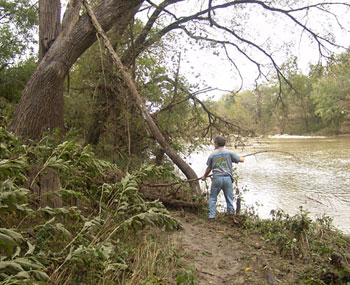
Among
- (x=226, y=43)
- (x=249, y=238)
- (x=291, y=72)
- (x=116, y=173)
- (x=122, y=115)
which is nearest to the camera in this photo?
(x=249, y=238)

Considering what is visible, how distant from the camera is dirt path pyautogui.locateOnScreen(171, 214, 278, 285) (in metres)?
3.41

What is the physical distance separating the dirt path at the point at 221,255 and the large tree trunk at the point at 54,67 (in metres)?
2.81

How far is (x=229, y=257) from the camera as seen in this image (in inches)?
159

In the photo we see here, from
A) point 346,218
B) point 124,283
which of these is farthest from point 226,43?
point 124,283

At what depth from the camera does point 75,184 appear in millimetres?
3791

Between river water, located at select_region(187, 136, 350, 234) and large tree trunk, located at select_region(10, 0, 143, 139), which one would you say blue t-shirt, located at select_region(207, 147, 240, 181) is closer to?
river water, located at select_region(187, 136, 350, 234)

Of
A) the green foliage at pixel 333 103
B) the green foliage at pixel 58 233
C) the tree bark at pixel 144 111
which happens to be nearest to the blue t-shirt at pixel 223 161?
the tree bark at pixel 144 111

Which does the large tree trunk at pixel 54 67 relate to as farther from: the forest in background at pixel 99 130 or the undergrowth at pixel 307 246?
the undergrowth at pixel 307 246

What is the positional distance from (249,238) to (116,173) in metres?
2.60

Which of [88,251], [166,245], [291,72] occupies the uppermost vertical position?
[291,72]

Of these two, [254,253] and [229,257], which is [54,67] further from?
[254,253]

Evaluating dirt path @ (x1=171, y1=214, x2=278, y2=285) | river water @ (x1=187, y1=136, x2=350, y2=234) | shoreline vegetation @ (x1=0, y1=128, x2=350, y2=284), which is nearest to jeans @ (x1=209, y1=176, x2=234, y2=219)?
shoreline vegetation @ (x1=0, y1=128, x2=350, y2=284)

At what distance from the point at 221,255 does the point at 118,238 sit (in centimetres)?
150

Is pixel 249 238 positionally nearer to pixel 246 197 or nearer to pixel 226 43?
pixel 246 197
